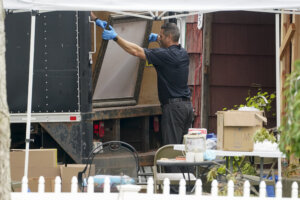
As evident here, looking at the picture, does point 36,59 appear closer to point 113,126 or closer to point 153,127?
point 113,126

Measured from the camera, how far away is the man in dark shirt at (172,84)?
973 centimetres

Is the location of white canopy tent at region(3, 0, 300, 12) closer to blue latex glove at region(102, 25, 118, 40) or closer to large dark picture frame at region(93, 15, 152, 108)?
blue latex glove at region(102, 25, 118, 40)

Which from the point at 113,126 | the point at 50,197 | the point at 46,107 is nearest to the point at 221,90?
the point at 113,126

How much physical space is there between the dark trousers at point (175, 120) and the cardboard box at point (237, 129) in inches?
80.6

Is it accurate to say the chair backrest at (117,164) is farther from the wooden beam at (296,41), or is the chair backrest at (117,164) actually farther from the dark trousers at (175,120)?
the wooden beam at (296,41)

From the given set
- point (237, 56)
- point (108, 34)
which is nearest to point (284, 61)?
point (237, 56)

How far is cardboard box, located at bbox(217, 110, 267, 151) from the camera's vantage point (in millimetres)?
7582

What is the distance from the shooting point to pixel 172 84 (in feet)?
32.6

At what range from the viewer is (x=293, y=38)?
10430 millimetres

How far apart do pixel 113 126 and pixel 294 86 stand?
18.8 feet

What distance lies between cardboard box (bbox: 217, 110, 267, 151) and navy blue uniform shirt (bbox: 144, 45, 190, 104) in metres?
2.24

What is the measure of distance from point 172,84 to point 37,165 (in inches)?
82.8

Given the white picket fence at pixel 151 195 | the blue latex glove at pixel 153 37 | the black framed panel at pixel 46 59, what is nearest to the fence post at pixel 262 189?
the white picket fence at pixel 151 195

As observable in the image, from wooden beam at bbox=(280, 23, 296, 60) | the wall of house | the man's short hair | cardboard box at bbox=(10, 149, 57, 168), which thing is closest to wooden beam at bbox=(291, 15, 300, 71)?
wooden beam at bbox=(280, 23, 296, 60)
